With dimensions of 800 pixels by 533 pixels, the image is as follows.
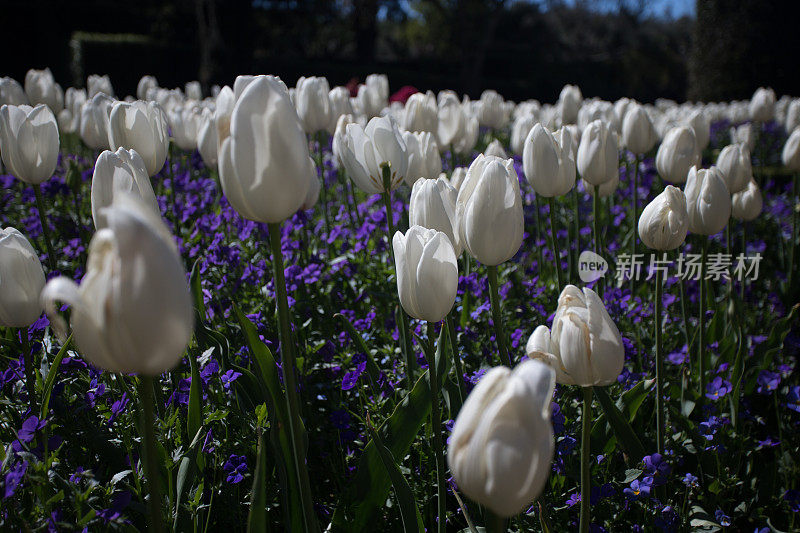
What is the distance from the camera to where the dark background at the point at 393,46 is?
35.0ft

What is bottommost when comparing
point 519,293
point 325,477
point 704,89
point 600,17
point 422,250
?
point 325,477

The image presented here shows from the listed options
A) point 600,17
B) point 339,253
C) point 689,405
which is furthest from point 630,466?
point 600,17

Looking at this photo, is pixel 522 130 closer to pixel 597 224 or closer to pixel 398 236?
pixel 597 224

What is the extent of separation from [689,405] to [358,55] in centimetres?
2684

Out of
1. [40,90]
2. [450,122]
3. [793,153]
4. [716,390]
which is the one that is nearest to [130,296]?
[716,390]

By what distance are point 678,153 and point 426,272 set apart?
1.81 m

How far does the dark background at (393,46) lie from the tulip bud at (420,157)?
1011 cm

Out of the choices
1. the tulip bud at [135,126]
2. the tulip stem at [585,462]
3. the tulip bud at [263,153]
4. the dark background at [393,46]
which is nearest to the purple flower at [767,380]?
the tulip stem at [585,462]

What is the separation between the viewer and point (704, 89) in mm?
11117

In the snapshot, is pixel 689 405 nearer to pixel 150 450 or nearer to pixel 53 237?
pixel 150 450

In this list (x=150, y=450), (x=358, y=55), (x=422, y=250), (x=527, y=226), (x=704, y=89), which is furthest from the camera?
(x=358, y=55)

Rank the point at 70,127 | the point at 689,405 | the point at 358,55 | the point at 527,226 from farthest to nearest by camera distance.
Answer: the point at 358,55
the point at 70,127
the point at 527,226
the point at 689,405

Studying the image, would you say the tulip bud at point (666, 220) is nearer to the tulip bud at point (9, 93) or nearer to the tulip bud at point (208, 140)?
the tulip bud at point (208, 140)

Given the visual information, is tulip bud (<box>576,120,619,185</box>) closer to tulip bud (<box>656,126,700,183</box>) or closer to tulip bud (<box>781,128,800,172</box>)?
tulip bud (<box>656,126,700,183</box>)
